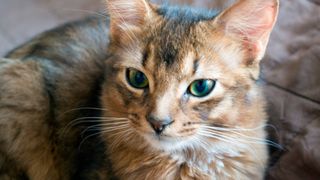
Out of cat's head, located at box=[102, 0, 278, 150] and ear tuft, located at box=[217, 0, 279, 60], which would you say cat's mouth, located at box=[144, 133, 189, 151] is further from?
ear tuft, located at box=[217, 0, 279, 60]

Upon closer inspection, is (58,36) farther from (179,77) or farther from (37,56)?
(179,77)

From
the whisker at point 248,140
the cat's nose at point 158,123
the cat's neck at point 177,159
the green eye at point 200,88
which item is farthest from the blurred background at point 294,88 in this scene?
the cat's nose at point 158,123

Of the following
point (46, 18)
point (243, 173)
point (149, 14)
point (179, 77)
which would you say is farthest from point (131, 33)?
point (46, 18)

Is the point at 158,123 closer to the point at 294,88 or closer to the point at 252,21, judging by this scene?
the point at 252,21

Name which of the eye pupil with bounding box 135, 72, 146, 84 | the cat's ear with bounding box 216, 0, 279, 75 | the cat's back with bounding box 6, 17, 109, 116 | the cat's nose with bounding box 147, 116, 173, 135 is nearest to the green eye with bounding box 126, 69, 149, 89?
the eye pupil with bounding box 135, 72, 146, 84

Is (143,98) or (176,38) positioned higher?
(176,38)

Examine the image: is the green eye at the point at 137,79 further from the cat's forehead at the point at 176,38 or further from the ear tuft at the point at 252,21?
the ear tuft at the point at 252,21

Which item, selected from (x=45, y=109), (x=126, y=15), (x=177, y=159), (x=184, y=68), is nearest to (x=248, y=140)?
(x=177, y=159)

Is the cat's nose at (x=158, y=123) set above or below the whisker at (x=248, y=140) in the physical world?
above
